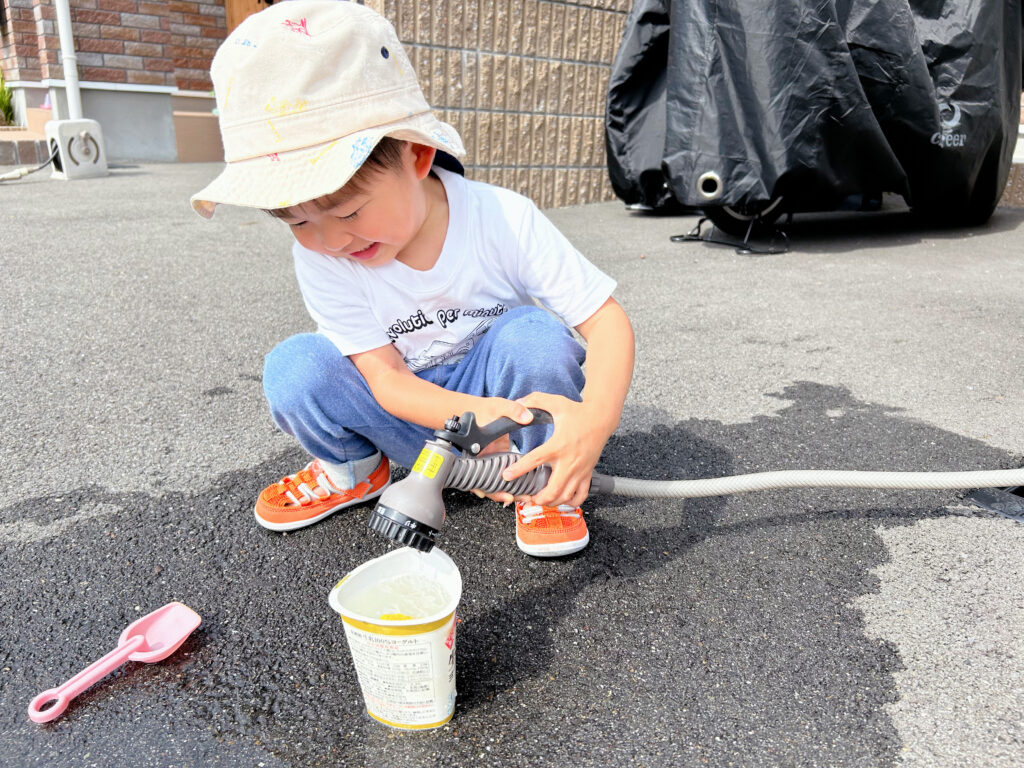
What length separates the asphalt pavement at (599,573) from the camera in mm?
1213

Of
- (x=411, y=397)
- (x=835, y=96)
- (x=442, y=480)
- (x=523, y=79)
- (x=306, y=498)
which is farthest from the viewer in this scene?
(x=523, y=79)

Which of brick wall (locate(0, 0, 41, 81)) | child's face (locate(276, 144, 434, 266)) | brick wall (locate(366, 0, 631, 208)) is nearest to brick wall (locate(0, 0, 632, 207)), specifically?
brick wall (locate(366, 0, 631, 208))

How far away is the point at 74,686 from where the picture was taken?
4.13 ft

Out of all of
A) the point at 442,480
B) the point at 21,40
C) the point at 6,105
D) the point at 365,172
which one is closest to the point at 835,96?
the point at 365,172

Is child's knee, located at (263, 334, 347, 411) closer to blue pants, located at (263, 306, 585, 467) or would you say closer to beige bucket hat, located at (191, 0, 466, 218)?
blue pants, located at (263, 306, 585, 467)

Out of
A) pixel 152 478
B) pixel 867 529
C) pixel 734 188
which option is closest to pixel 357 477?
pixel 152 478

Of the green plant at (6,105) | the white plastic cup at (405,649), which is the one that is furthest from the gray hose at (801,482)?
the green plant at (6,105)

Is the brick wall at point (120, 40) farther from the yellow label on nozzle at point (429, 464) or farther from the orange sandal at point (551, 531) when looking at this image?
the yellow label on nozzle at point (429, 464)

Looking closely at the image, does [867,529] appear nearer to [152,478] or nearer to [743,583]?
[743,583]

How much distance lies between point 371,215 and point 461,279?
31 cm

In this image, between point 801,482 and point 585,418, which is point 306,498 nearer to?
point 585,418

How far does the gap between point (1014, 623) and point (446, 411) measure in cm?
112

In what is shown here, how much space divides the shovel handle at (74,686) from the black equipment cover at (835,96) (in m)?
3.50

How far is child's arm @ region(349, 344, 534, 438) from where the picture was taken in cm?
144
